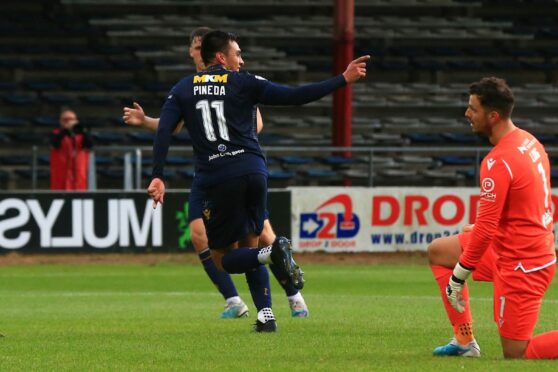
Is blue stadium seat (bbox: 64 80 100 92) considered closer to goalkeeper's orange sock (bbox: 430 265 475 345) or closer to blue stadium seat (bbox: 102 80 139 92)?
blue stadium seat (bbox: 102 80 139 92)

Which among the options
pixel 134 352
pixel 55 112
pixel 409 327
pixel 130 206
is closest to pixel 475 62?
pixel 55 112

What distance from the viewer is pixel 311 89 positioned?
9031 mm

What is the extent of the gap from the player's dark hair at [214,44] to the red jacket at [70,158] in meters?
12.7

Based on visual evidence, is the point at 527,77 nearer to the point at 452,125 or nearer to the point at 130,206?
Result: the point at 452,125

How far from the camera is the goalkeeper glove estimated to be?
24.8 ft

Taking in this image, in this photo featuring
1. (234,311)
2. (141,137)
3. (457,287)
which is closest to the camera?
(457,287)

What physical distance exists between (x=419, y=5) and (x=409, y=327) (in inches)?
909

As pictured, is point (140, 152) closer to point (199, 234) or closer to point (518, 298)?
point (199, 234)

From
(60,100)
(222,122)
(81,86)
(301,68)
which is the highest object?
(301,68)

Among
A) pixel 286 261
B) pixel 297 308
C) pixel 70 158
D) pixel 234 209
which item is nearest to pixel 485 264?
pixel 286 261

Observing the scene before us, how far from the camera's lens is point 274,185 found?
25.3 meters

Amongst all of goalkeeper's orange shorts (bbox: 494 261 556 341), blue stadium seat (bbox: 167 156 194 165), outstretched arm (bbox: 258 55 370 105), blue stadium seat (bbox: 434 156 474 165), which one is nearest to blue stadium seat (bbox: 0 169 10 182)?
blue stadium seat (bbox: 167 156 194 165)

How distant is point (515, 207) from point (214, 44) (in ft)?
9.53

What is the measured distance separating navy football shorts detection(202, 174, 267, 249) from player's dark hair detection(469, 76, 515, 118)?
2261mm
